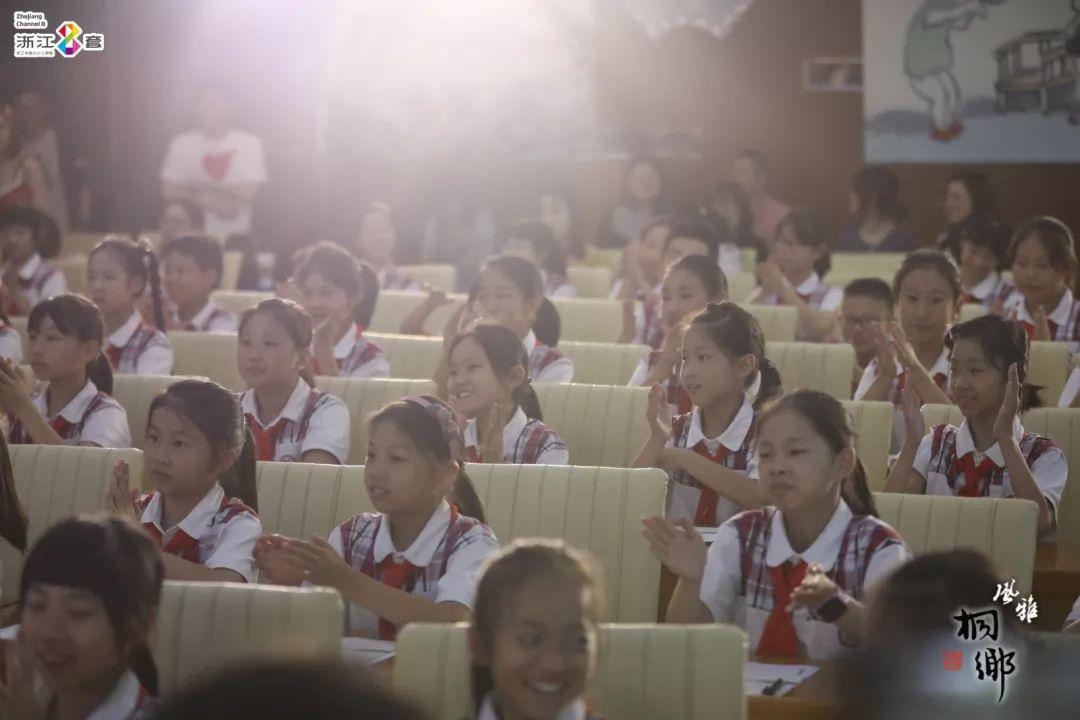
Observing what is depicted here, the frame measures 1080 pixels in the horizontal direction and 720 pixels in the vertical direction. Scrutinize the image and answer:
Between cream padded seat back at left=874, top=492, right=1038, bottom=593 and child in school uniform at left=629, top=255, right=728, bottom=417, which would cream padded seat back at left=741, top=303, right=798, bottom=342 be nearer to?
child in school uniform at left=629, top=255, right=728, bottom=417

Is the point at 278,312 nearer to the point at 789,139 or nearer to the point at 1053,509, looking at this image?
the point at 1053,509

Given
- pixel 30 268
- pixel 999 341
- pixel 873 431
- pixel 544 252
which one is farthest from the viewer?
pixel 544 252

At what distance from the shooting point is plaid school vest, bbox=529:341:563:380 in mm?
5266

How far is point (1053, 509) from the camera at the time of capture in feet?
12.2

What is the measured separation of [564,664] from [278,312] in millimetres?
2314

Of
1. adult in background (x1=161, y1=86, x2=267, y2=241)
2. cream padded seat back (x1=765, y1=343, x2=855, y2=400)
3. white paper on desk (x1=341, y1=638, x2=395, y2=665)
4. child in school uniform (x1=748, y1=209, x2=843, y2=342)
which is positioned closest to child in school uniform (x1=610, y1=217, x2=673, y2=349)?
child in school uniform (x1=748, y1=209, x2=843, y2=342)

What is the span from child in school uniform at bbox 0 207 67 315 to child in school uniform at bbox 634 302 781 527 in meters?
3.83

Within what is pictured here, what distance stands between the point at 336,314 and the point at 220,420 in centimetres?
228

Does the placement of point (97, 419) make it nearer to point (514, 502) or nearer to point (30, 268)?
point (514, 502)

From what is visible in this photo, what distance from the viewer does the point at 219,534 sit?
318cm

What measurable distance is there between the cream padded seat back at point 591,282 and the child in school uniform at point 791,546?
486 cm

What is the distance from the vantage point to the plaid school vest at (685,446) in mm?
3873

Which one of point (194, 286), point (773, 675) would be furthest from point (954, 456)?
point (194, 286)

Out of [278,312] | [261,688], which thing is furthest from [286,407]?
[261,688]
